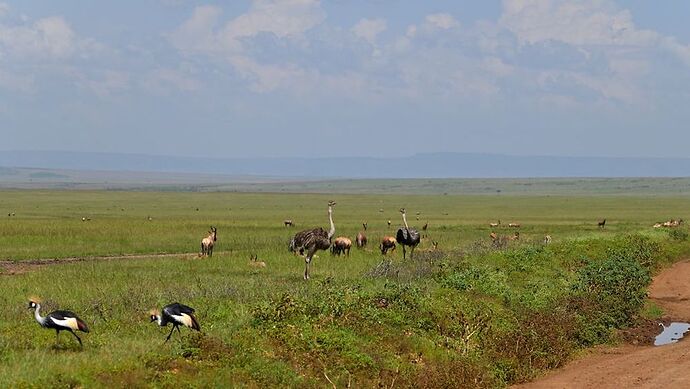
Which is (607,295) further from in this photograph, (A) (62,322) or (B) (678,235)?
(B) (678,235)

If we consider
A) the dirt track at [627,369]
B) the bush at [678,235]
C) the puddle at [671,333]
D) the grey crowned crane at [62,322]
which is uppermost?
the grey crowned crane at [62,322]

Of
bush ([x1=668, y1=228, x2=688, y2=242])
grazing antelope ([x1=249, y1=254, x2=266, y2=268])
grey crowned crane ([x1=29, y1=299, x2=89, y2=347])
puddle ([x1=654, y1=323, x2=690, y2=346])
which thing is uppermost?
grey crowned crane ([x1=29, y1=299, x2=89, y2=347])

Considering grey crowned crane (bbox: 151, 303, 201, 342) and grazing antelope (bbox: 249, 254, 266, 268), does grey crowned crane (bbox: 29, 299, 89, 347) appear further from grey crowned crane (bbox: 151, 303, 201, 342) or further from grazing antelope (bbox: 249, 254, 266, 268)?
grazing antelope (bbox: 249, 254, 266, 268)

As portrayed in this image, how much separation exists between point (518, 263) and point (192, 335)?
15.3m

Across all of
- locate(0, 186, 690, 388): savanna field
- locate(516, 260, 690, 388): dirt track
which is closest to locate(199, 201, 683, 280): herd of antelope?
locate(0, 186, 690, 388): savanna field

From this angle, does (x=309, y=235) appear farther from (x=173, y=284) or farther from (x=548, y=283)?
(x=548, y=283)

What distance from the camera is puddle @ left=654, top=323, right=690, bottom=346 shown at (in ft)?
69.4

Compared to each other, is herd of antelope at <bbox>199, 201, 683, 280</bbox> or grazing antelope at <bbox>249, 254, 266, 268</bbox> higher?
herd of antelope at <bbox>199, 201, 683, 280</bbox>

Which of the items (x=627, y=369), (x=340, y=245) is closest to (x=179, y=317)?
(x=627, y=369)

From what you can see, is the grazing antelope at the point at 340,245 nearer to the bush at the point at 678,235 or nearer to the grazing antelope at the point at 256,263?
the grazing antelope at the point at 256,263

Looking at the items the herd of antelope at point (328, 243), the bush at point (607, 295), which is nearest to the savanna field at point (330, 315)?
the bush at point (607, 295)

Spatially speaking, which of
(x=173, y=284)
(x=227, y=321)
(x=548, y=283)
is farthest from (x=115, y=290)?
(x=548, y=283)

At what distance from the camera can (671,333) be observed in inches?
875

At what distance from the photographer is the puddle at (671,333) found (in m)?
21.1
